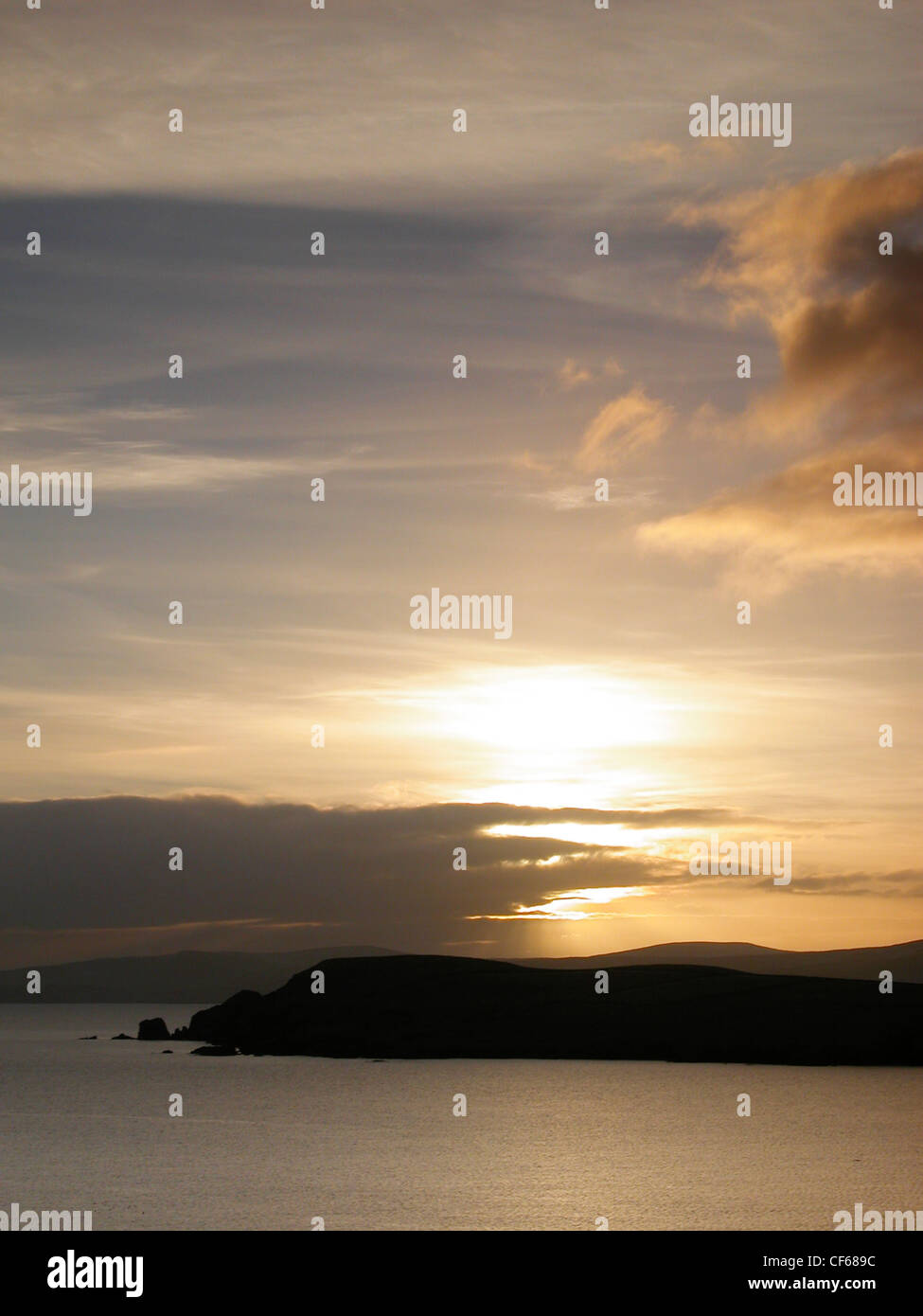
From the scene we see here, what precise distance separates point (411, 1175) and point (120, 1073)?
112 metres

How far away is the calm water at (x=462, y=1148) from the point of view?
81875 millimetres

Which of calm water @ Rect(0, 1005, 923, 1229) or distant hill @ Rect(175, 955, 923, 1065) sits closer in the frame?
calm water @ Rect(0, 1005, 923, 1229)

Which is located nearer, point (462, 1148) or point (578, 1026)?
point (462, 1148)

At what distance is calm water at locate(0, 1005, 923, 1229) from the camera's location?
81875 mm

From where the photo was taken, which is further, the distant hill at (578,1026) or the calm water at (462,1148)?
the distant hill at (578,1026)

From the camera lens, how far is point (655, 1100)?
153 m

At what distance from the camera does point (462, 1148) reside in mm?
112562
